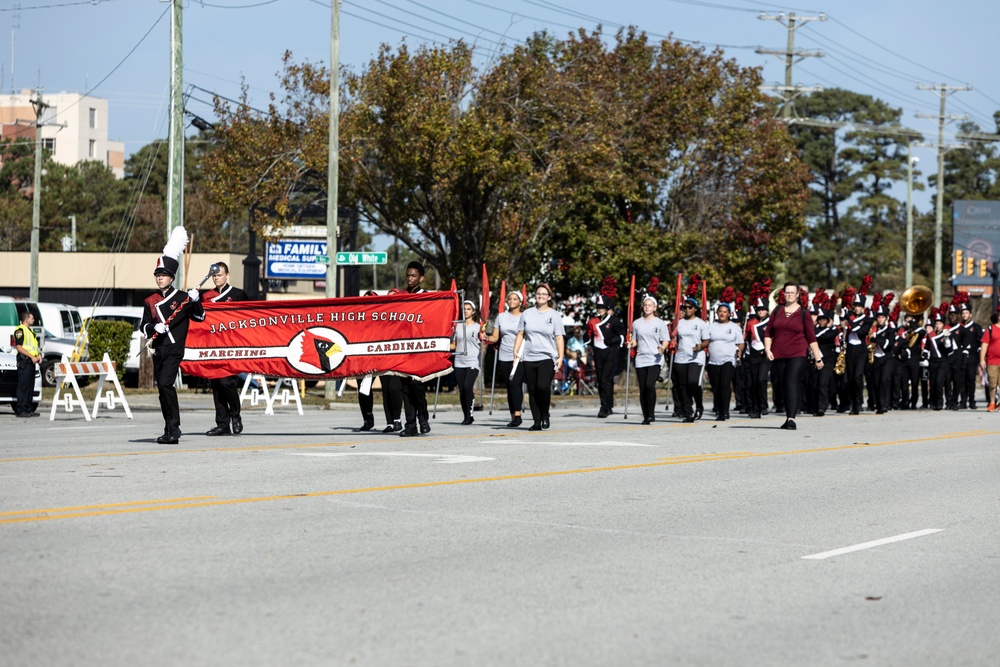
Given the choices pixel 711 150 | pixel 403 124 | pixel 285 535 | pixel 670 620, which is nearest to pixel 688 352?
pixel 403 124

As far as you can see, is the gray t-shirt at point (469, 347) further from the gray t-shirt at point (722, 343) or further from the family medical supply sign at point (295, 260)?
the family medical supply sign at point (295, 260)

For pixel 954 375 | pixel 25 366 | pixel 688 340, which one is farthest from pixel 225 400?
pixel 954 375

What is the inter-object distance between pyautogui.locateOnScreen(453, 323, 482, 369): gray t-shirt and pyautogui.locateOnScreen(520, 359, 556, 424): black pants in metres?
1.89

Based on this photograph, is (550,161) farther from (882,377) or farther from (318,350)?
(318,350)

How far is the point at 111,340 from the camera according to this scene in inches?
1292

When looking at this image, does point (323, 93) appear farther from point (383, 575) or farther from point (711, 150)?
point (383, 575)

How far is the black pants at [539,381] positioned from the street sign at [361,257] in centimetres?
1114

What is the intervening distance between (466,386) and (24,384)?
6.89 m

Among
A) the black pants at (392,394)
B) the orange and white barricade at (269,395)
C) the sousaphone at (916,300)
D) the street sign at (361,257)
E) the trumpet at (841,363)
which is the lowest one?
the orange and white barricade at (269,395)

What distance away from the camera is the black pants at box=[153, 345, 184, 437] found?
601 inches

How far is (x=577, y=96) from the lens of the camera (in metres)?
33.8

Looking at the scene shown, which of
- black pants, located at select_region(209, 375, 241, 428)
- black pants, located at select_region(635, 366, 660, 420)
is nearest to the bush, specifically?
black pants, located at select_region(635, 366, 660, 420)

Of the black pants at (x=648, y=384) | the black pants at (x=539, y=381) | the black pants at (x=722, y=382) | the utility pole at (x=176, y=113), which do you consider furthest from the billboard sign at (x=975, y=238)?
the black pants at (x=539, y=381)

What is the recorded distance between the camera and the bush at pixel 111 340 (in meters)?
32.3
